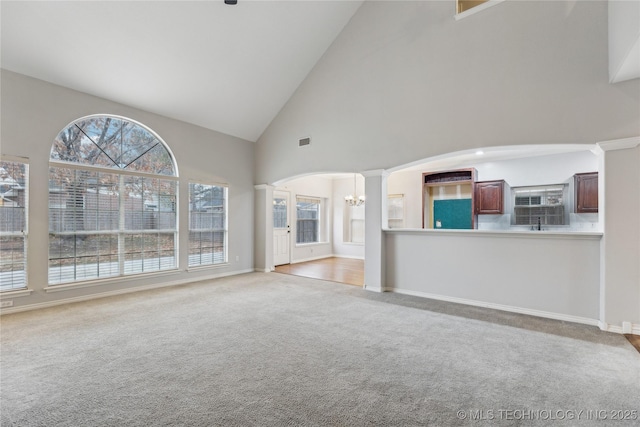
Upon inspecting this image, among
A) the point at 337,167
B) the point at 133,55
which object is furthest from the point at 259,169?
the point at 133,55

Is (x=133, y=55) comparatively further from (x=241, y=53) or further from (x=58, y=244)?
(x=58, y=244)

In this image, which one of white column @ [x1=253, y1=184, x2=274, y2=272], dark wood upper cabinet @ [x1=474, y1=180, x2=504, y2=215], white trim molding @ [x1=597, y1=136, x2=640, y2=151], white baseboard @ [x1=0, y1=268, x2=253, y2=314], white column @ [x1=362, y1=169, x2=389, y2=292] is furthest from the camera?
white column @ [x1=253, y1=184, x2=274, y2=272]

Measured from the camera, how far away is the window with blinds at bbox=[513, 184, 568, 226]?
6.28 m

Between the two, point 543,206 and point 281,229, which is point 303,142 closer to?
point 281,229

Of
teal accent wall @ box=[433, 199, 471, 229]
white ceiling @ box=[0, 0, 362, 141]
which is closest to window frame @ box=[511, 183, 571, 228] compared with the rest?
teal accent wall @ box=[433, 199, 471, 229]

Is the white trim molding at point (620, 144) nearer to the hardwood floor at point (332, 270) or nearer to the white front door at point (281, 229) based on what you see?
the hardwood floor at point (332, 270)

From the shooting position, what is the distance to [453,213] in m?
7.43

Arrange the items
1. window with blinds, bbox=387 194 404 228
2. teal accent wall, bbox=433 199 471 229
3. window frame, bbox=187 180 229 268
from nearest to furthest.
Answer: window frame, bbox=187 180 229 268 → teal accent wall, bbox=433 199 471 229 → window with blinds, bbox=387 194 404 228

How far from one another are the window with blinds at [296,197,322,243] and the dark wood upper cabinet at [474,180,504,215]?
15.6ft

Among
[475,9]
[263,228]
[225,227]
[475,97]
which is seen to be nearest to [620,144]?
[475,97]

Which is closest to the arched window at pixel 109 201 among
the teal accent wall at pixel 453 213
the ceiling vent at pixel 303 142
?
the ceiling vent at pixel 303 142

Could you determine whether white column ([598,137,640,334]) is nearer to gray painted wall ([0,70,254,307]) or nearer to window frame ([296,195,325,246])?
gray painted wall ([0,70,254,307])

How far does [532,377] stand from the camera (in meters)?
2.38

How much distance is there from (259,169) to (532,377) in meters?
6.20
